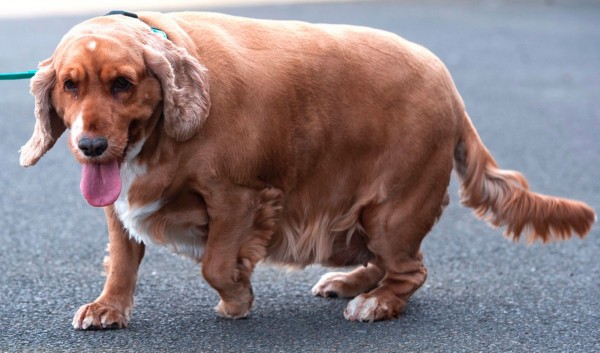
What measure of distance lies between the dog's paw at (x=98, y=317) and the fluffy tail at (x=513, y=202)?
71.1 inches

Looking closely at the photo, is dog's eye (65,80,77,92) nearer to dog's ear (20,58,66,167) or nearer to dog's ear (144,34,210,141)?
dog's ear (20,58,66,167)

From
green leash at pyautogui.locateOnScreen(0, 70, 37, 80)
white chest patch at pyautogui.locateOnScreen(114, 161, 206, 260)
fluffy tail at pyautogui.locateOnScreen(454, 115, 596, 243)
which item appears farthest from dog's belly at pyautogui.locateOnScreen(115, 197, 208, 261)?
fluffy tail at pyautogui.locateOnScreen(454, 115, 596, 243)

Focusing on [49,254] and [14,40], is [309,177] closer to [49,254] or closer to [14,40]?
[49,254]

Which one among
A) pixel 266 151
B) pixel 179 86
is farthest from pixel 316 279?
pixel 179 86

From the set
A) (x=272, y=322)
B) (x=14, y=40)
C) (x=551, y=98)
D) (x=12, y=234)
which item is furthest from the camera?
(x=14, y=40)

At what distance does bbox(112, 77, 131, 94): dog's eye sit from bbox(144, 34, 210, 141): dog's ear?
12 cm

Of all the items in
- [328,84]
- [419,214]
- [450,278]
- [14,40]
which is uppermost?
[328,84]

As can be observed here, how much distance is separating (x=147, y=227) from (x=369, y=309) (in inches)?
42.6

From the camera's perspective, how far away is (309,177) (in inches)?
187

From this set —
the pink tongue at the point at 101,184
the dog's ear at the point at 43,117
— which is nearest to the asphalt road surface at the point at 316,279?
the pink tongue at the point at 101,184

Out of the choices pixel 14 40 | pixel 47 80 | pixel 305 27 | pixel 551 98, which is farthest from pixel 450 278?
pixel 14 40

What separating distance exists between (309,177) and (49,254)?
180cm

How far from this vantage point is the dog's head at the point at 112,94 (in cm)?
397

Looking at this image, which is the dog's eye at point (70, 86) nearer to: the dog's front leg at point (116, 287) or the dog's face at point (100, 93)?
the dog's face at point (100, 93)
